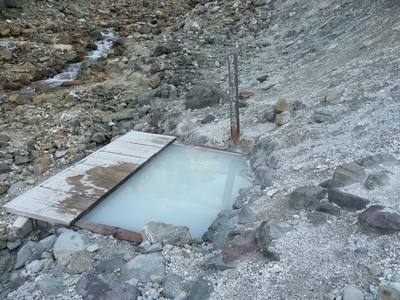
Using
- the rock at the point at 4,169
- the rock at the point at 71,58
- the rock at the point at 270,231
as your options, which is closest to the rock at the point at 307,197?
the rock at the point at 270,231

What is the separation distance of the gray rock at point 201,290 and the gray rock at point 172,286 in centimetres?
13

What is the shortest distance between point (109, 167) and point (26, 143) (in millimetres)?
2145

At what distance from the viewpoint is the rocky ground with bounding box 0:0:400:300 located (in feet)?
8.44

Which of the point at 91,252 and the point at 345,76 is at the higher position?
the point at 345,76

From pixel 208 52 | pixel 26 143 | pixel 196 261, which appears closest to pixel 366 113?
pixel 196 261

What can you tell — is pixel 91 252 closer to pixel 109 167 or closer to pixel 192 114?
pixel 109 167

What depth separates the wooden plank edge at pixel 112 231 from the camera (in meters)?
3.37

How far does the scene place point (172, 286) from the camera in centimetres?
263

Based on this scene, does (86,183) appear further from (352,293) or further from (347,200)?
(352,293)

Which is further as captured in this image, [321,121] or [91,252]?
[321,121]

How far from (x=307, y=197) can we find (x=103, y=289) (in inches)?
63.7

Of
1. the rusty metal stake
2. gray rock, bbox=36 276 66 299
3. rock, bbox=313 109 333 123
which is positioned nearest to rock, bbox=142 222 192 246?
gray rock, bbox=36 276 66 299

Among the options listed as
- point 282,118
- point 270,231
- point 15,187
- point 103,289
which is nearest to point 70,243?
point 103,289

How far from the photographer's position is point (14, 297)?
281 cm
